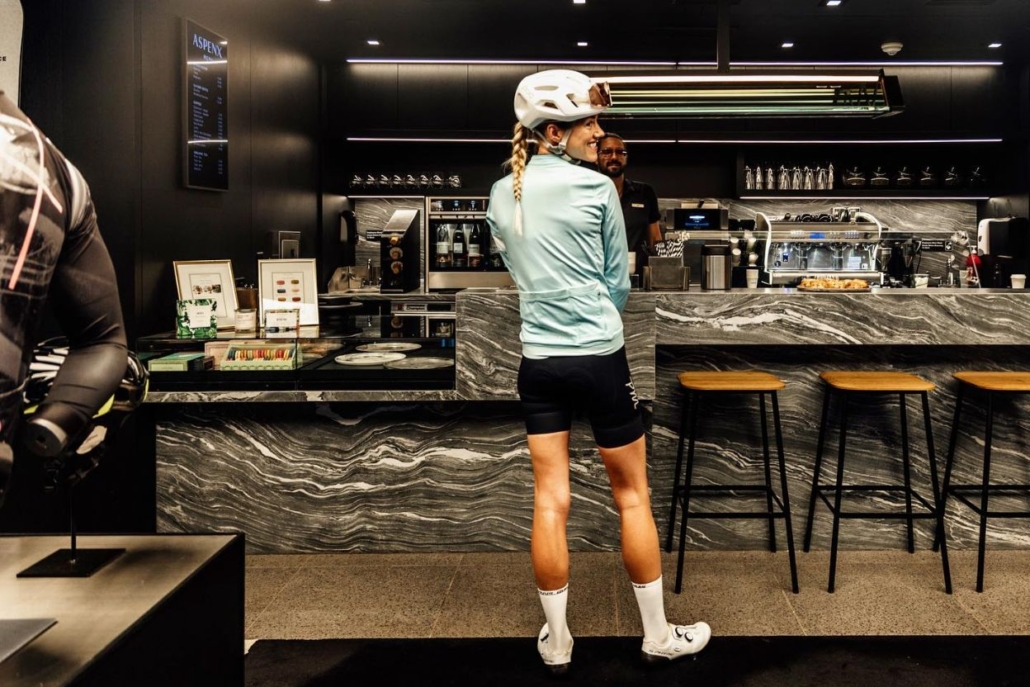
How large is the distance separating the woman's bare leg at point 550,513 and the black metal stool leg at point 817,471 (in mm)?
1433

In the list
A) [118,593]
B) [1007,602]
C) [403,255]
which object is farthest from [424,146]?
[118,593]

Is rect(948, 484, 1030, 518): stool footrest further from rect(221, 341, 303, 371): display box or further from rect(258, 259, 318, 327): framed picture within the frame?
rect(258, 259, 318, 327): framed picture

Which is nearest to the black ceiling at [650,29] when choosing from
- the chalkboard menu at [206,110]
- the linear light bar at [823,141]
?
the linear light bar at [823,141]

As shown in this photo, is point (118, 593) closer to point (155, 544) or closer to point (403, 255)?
point (155, 544)

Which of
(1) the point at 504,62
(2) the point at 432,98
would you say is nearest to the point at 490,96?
(1) the point at 504,62

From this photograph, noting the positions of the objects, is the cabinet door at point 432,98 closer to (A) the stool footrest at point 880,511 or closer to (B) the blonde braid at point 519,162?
(A) the stool footrest at point 880,511

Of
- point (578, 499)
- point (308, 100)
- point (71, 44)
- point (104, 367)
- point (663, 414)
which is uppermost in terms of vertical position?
point (308, 100)

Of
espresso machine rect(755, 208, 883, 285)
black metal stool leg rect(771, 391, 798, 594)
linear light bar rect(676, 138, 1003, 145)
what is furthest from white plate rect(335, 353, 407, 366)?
linear light bar rect(676, 138, 1003, 145)

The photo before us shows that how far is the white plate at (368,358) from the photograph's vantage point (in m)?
3.38

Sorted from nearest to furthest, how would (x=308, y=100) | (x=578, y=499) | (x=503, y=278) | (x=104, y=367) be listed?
(x=104, y=367) → (x=578, y=499) → (x=308, y=100) → (x=503, y=278)

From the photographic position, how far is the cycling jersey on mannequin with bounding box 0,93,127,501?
934 millimetres

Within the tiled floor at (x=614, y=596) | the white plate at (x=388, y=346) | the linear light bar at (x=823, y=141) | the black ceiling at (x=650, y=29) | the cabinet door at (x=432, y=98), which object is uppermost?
the black ceiling at (x=650, y=29)

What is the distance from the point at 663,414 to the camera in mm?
3625

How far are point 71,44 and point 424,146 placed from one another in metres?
4.26
